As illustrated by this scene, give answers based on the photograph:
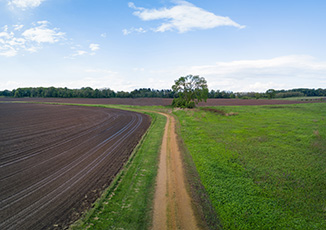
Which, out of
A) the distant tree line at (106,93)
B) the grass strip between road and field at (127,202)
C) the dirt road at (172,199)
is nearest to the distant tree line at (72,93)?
the distant tree line at (106,93)

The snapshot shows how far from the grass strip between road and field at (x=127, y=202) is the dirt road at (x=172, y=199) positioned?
369 mm

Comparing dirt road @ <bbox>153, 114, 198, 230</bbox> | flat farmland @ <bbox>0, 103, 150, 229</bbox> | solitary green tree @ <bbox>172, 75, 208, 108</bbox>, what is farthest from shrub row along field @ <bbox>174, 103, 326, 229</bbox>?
solitary green tree @ <bbox>172, 75, 208, 108</bbox>

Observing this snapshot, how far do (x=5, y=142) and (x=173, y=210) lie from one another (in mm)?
19973

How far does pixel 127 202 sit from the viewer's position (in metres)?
8.66

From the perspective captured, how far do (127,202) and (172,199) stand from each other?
219 cm

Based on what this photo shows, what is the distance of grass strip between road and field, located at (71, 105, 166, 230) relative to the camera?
7277 millimetres

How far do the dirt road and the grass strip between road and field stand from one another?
0.37m

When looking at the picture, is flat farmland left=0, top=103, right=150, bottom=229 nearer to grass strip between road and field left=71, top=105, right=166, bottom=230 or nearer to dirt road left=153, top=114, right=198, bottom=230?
grass strip between road and field left=71, top=105, right=166, bottom=230

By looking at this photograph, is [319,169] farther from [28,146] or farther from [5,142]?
[5,142]

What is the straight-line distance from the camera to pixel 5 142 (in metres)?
18.7

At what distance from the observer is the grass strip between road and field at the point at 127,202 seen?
23.9 ft

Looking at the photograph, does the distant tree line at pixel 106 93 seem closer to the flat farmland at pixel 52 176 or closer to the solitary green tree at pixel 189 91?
the solitary green tree at pixel 189 91

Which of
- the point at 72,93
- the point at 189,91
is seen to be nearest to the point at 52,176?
the point at 189,91

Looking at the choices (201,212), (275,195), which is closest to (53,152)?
(201,212)
